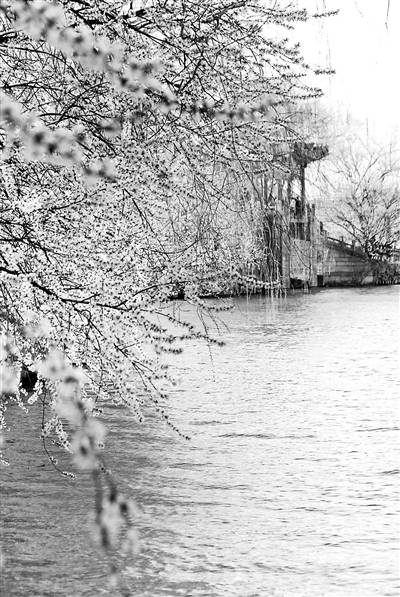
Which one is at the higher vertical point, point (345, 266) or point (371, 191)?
point (371, 191)

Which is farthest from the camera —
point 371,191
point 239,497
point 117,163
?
point 371,191

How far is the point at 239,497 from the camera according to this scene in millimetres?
5500

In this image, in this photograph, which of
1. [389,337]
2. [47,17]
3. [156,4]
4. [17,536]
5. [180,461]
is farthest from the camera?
[389,337]

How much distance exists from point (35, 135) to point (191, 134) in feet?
11.4

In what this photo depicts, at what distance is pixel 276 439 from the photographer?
23.7 feet

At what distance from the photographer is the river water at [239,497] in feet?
13.6

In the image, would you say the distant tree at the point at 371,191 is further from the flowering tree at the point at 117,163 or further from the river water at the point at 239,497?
the flowering tree at the point at 117,163

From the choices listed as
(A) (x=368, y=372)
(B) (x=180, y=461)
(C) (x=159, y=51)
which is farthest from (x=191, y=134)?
(A) (x=368, y=372)

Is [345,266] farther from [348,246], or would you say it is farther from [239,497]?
[239,497]

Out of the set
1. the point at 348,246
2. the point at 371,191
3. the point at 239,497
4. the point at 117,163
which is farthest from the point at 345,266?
the point at 117,163

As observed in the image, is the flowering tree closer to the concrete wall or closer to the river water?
the river water

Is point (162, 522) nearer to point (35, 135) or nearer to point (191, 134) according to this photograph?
point (191, 134)

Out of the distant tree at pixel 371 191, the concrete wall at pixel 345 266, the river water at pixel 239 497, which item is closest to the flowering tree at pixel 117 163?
the river water at pixel 239 497

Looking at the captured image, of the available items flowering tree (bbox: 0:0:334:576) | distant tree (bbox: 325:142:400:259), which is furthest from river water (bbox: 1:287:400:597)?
distant tree (bbox: 325:142:400:259)
